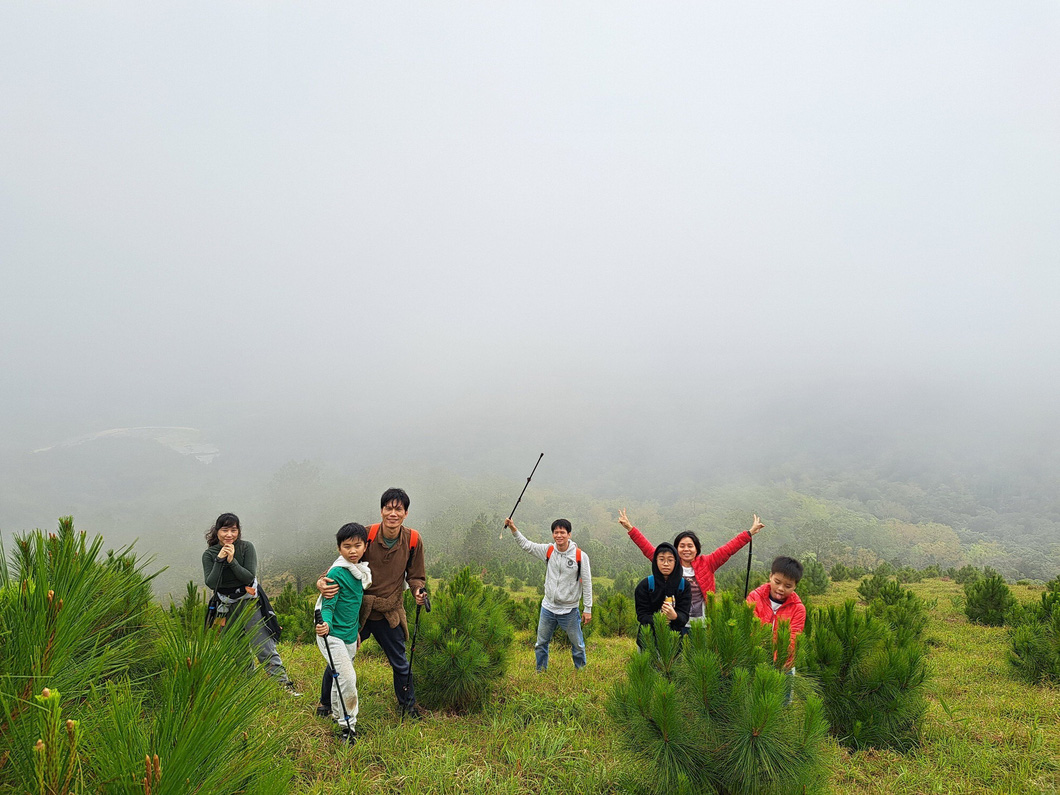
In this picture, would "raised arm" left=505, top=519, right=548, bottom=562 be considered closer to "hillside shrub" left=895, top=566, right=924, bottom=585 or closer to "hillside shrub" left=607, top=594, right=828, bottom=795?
"hillside shrub" left=607, top=594, right=828, bottom=795

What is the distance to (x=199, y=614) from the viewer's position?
3.63 ft

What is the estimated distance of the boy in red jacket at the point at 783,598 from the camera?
482 cm

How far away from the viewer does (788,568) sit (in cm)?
485

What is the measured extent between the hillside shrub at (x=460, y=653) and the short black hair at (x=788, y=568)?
3.11 metres

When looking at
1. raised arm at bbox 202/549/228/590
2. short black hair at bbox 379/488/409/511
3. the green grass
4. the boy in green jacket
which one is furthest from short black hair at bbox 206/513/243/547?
the green grass

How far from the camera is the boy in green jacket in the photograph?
14.9 feet

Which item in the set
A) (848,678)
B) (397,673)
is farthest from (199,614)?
(848,678)

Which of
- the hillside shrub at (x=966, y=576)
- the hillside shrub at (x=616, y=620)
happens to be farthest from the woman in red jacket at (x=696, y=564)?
the hillside shrub at (x=966, y=576)

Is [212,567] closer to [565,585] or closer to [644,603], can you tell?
[565,585]

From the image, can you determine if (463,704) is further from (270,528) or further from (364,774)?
(270,528)

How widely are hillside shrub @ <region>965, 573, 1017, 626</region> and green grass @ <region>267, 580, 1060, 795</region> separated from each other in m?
7.01

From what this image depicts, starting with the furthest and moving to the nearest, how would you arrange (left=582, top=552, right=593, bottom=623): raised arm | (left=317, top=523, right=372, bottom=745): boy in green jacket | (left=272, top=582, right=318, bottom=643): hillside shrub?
(left=272, top=582, right=318, bottom=643): hillside shrub, (left=582, top=552, right=593, bottom=623): raised arm, (left=317, top=523, right=372, bottom=745): boy in green jacket

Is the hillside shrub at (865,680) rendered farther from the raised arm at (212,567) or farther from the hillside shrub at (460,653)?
the raised arm at (212,567)

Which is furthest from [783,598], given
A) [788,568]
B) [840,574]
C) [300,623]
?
[840,574]
